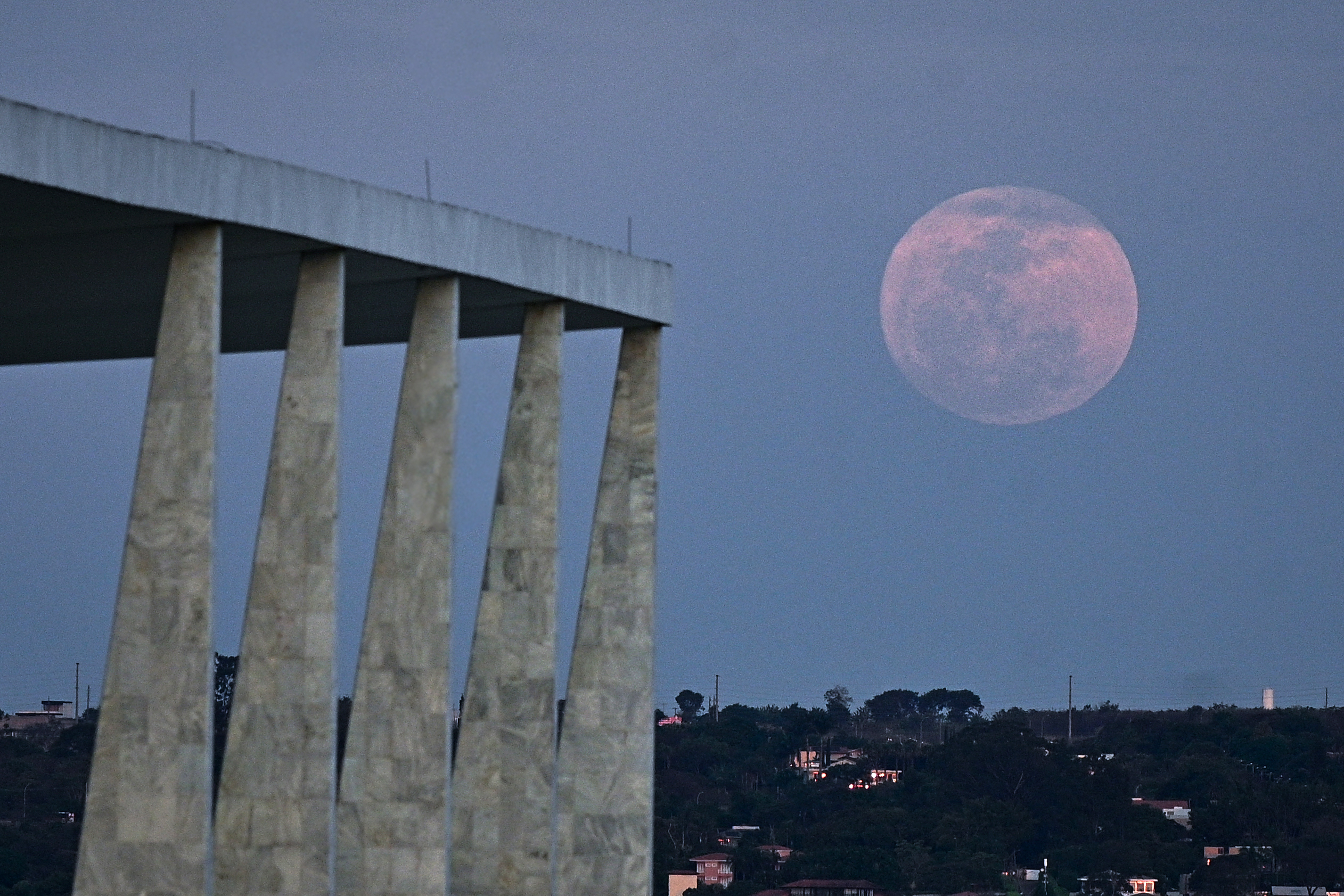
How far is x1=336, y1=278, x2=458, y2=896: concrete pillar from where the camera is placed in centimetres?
3341

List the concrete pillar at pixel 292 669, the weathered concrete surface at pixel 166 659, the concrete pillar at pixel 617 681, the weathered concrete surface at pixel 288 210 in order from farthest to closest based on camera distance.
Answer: the concrete pillar at pixel 617 681 < the concrete pillar at pixel 292 669 < the weathered concrete surface at pixel 166 659 < the weathered concrete surface at pixel 288 210

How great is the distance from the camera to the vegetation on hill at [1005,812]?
148m

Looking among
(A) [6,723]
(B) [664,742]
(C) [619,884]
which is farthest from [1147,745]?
(C) [619,884]

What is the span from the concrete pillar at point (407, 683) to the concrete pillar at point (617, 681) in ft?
17.3

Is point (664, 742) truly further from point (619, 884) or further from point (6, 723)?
point (619, 884)

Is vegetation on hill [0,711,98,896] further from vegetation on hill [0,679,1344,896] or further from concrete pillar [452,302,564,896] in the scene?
concrete pillar [452,302,564,896]

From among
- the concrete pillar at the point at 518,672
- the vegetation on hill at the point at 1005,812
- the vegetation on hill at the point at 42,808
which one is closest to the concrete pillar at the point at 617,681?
the concrete pillar at the point at 518,672

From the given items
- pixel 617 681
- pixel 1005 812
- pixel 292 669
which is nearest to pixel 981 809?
pixel 1005 812

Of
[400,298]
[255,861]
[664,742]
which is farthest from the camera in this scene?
[664,742]

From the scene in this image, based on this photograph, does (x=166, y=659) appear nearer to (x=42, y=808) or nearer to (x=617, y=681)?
(x=617, y=681)

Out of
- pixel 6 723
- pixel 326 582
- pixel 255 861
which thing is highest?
pixel 6 723

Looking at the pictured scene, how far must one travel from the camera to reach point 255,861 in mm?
31109

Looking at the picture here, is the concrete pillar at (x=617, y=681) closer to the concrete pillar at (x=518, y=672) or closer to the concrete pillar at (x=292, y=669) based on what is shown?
the concrete pillar at (x=518, y=672)

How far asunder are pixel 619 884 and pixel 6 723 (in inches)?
4973
